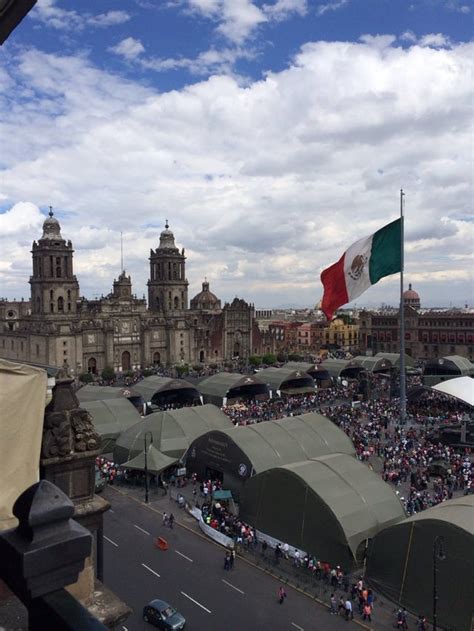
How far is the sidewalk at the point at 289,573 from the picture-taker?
1836cm

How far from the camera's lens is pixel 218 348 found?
98000 mm

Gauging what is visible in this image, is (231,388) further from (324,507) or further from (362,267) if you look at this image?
(324,507)

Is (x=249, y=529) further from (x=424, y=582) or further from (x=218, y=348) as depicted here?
(x=218, y=348)

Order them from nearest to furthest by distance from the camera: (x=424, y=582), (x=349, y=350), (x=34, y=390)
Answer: (x=34, y=390) → (x=424, y=582) → (x=349, y=350)

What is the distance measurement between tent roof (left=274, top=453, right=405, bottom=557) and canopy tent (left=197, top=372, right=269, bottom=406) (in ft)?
101

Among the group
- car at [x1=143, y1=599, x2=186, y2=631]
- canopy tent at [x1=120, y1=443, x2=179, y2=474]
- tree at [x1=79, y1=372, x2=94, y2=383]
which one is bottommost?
car at [x1=143, y1=599, x2=186, y2=631]

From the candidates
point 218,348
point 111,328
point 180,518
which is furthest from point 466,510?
point 218,348

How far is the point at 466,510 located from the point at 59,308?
7227 centimetres

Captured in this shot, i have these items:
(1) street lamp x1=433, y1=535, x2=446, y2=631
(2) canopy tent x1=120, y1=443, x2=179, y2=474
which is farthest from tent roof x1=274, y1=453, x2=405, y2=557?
(2) canopy tent x1=120, y1=443, x2=179, y2=474

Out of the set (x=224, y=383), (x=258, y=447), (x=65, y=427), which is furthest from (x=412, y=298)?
(x=65, y=427)

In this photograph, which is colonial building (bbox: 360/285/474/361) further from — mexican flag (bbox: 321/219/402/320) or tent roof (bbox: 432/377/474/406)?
mexican flag (bbox: 321/219/402/320)

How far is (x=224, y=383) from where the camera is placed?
57.6m

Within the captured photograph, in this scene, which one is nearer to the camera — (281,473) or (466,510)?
(466,510)

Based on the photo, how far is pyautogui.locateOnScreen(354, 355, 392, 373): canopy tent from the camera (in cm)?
7144
